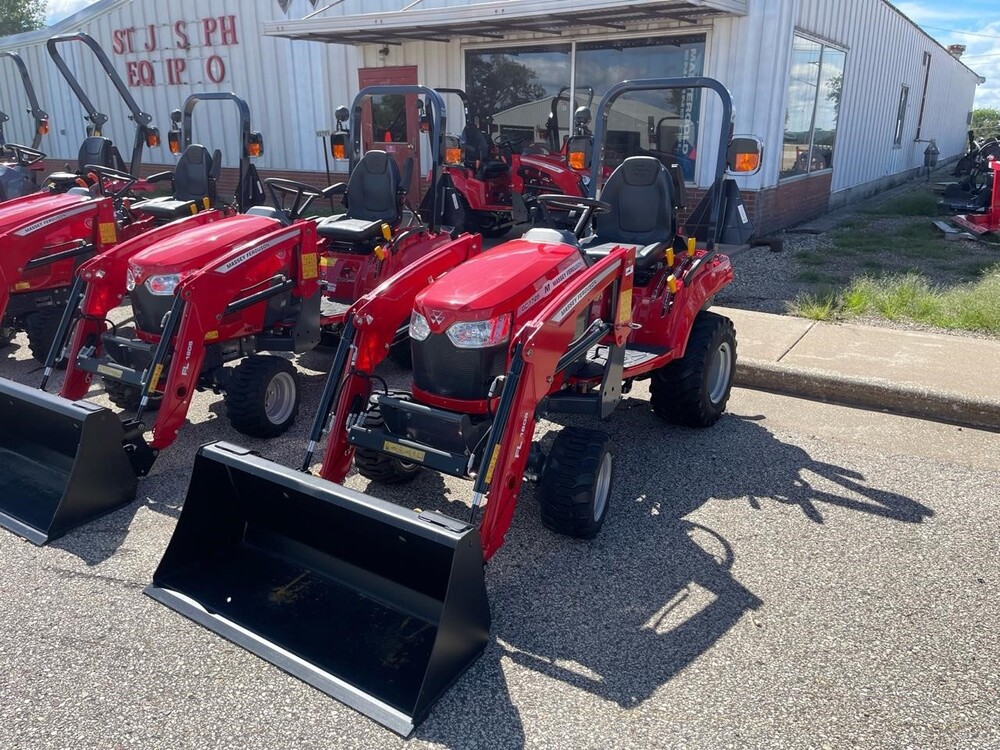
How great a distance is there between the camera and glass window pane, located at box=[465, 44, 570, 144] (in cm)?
1094

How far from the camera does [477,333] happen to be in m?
3.44

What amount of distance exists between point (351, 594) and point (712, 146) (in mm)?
8203

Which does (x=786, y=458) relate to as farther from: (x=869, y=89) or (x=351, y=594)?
(x=869, y=89)

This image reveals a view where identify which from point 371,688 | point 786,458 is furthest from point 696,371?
point 371,688

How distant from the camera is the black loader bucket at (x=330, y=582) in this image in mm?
2615

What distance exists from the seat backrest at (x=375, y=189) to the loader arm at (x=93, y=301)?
177cm

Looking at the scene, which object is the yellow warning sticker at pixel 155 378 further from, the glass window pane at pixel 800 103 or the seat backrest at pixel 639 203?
the glass window pane at pixel 800 103

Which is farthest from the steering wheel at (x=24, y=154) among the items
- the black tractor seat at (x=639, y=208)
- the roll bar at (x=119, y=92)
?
the black tractor seat at (x=639, y=208)

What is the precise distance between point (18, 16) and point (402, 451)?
3459cm

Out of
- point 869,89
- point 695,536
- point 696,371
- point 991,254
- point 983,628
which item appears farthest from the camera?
point 869,89

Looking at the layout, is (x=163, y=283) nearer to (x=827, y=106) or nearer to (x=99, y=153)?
(x=99, y=153)

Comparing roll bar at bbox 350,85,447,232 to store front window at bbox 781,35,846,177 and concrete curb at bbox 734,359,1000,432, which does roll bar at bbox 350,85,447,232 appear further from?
store front window at bbox 781,35,846,177

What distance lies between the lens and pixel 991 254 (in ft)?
32.0

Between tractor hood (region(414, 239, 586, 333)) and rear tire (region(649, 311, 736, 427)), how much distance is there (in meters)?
0.96
